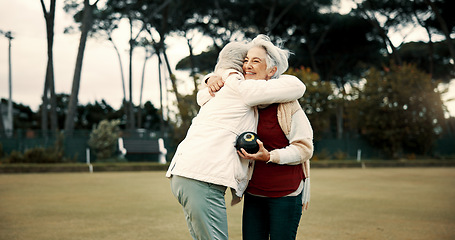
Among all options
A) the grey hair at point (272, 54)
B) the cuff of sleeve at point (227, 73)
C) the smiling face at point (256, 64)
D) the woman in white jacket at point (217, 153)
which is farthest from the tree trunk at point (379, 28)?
the woman in white jacket at point (217, 153)

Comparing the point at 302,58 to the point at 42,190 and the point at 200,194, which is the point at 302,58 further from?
the point at 200,194

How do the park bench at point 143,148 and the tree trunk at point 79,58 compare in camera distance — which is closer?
the park bench at point 143,148

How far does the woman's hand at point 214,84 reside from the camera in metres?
2.62

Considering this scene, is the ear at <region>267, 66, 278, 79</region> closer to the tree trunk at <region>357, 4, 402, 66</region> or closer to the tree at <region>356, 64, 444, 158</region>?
the tree at <region>356, 64, 444, 158</region>

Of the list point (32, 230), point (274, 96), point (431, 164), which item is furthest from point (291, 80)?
point (431, 164)

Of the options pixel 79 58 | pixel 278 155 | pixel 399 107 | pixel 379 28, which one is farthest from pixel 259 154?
pixel 379 28

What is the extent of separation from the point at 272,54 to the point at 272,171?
0.63 metres

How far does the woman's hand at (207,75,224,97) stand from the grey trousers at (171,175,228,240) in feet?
1.58

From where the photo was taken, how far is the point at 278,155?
2.55 m

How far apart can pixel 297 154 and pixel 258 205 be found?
0.40 meters

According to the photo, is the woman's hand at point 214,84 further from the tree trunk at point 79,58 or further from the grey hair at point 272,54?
the tree trunk at point 79,58

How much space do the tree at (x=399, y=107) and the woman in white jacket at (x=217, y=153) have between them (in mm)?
19970

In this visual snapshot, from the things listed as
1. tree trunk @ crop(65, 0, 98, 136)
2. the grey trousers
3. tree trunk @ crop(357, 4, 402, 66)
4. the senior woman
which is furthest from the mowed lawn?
tree trunk @ crop(357, 4, 402, 66)

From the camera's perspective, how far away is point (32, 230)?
5219mm
